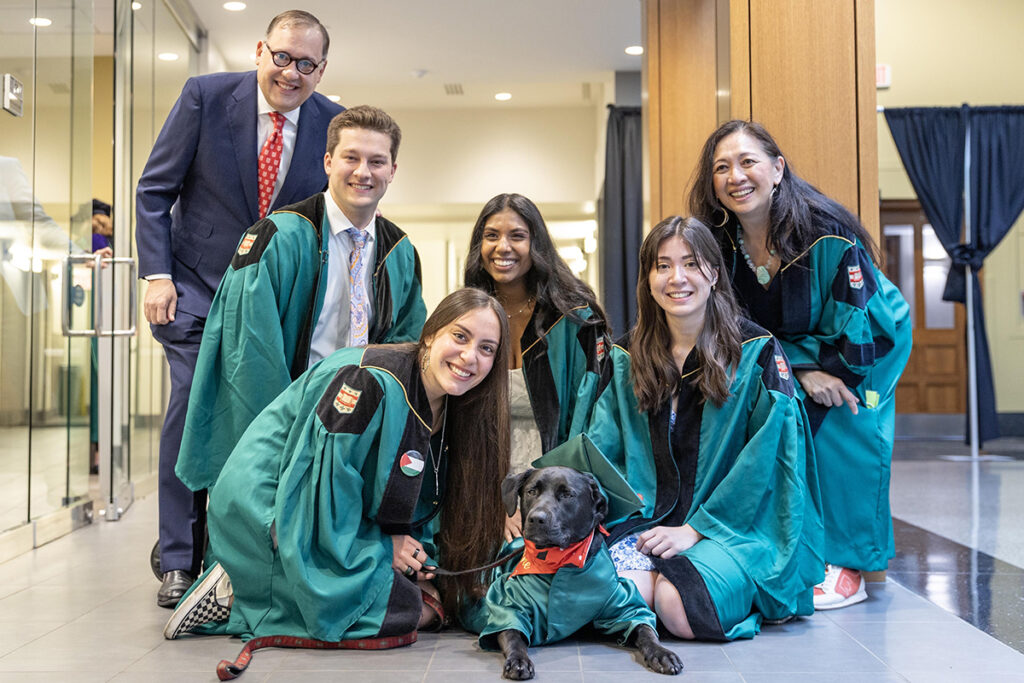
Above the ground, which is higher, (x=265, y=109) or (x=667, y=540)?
(x=265, y=109)

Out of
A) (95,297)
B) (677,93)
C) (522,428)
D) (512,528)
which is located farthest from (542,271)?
(677,93)

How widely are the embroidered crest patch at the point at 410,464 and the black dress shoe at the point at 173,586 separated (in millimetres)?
925

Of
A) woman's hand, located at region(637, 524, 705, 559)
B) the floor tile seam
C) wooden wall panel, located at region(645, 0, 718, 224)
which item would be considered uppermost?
wooden wall panel, located at region(645, 0, 718, 224)

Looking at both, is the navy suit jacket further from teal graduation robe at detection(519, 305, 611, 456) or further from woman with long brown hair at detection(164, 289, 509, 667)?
teal graduation robe at detection(519, 305, 611, 456)

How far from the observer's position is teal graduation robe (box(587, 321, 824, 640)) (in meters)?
2.55

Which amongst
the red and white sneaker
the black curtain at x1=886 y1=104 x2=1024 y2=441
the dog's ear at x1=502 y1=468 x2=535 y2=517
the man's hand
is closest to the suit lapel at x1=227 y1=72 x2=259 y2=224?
the man's hand

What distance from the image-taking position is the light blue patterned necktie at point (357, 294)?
9.40 feet

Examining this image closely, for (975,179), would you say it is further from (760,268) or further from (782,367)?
(782,367)

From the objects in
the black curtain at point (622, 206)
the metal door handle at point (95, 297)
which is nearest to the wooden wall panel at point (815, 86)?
the metal door handle at point (95, 297)

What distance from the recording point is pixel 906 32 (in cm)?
932

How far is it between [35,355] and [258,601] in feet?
7.13

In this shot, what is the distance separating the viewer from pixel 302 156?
311cm

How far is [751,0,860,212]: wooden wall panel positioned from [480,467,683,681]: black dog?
5.55 ft

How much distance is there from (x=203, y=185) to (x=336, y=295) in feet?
2.02
